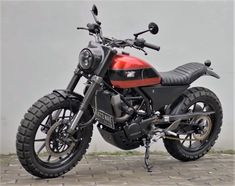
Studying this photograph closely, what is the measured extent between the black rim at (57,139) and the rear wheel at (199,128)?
1.27 metres

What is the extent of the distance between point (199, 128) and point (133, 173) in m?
1.06

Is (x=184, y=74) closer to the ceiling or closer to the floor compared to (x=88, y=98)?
closer to the ceiling

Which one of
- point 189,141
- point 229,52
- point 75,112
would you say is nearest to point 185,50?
point 229,52

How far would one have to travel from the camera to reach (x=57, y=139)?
17.6ft

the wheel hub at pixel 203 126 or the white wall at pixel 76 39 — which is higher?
the white wall at pixel 76 39

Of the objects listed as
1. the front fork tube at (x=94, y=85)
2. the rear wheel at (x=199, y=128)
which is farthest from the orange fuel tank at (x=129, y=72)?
the rear wheel at (x=199, y=128)

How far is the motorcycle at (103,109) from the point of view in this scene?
528cm

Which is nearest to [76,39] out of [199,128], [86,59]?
[86,59]

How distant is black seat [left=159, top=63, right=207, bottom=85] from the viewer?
19.4ft

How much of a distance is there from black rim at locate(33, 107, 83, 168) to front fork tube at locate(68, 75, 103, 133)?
0.08 m

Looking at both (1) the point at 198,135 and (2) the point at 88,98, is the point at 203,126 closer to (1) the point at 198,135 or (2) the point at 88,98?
(1) the point at 198,135

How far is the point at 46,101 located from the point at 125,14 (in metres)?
2.05

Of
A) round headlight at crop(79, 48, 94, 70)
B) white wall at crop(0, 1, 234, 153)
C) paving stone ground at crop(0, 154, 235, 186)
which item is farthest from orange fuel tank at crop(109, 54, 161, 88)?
white wall at crop(0, 1, 234, 153)

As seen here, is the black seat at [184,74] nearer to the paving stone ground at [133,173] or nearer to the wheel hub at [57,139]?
the paving stone ground at [133,173]
